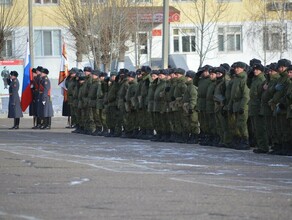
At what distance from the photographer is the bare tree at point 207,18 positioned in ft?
205

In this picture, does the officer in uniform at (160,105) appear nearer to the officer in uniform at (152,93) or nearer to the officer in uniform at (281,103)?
the officer in uniform at (152,93)

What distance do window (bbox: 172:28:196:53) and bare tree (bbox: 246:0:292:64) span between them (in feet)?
10.9

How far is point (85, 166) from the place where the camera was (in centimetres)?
2053

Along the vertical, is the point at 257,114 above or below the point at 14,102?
above

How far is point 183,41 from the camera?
6562 cm

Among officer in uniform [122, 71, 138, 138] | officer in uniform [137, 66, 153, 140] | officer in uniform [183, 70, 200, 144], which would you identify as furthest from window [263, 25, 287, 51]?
officer in uniform [183, 70, 200, 144]

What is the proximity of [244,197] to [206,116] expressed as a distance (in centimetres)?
1324

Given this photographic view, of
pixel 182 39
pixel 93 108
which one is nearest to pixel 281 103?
pixel 93 108

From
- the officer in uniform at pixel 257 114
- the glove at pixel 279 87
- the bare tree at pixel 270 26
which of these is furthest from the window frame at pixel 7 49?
the glove at pixel 279 87

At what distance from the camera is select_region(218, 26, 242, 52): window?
65250mm

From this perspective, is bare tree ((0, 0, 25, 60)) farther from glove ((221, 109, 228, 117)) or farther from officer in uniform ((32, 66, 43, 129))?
glove ((221, 109, 228, 117))

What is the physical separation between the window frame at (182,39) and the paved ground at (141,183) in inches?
1483

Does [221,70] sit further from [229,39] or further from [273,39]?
[229,39]

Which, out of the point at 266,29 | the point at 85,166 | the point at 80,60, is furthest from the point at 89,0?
the point at 85,166
